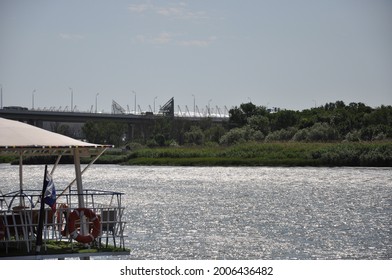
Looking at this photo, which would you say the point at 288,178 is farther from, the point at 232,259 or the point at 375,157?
the point at 232,259

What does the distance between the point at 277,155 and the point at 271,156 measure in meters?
0.50

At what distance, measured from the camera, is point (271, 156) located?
7975 cm

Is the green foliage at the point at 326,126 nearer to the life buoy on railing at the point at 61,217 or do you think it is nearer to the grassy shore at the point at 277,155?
the grassy shore at the point at 277,155

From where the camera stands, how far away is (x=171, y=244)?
28.8 m

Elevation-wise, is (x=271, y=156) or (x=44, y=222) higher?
(x=271, y=156)

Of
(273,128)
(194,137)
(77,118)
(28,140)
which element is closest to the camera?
(28,140)

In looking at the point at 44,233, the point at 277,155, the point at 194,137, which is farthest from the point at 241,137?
the point at 44,233

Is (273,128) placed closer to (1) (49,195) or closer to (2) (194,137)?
→ (2) (194,137)

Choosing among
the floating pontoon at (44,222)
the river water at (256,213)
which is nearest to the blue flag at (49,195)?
the floating pontoon at (44,222)

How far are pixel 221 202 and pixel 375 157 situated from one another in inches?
1202

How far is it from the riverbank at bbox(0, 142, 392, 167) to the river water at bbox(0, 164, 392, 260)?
2130 mm

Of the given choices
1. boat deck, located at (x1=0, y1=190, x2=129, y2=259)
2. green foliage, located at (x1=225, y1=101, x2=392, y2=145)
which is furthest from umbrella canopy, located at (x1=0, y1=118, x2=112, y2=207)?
green foliage, located at (x1=225, y1=101, x2=392, y2=145)

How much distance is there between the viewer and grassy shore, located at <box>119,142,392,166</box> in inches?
2938

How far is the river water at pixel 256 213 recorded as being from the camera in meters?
28.0
